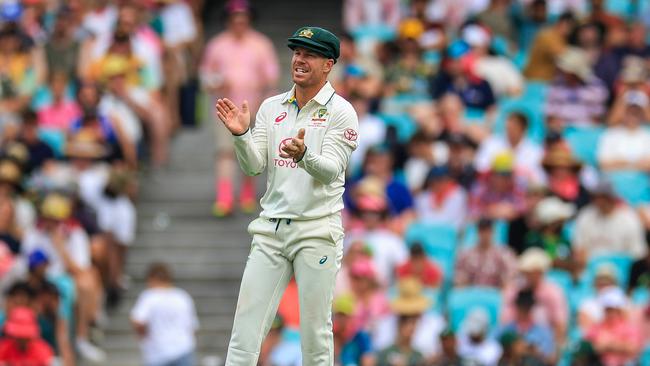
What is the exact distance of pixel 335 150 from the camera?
984 centimetres

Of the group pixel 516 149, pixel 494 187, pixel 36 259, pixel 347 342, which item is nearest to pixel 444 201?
pixel 494 187

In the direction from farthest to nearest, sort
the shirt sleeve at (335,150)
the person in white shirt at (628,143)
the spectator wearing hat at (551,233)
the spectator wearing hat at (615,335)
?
the person in white shirt at (628,143) < the spectator wearing hat at (551,233) < the spectator wearing hat at (615,335) < the shirt sleeve at (335,150)

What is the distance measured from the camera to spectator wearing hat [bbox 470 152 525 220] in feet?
56.4

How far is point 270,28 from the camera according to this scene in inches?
936

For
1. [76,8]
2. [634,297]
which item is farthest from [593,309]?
[76,8]

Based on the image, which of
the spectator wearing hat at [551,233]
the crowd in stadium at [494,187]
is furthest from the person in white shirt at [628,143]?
the spectator wearing hat at [551,233]

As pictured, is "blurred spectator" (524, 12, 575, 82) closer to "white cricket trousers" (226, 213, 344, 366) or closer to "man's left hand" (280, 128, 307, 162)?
"white cricket trousers" (226, 213, 344, 366)

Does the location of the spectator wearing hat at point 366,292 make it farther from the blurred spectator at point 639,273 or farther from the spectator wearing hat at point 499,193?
the blurred spectator at point 639,273

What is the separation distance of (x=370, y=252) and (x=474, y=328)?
5.14 feet

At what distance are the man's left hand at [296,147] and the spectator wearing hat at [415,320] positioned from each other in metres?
6.42

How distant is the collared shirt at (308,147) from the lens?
Answer: 32.4ft

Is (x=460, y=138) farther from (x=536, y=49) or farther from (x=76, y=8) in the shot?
(x=76, y=8)

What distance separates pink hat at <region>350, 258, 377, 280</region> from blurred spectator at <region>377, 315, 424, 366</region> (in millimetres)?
824

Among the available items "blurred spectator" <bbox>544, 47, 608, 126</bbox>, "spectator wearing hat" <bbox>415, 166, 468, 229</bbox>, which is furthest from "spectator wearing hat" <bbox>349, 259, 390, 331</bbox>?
"blurred spectator" <bbox>544, 47, 608, 126</bbox>
